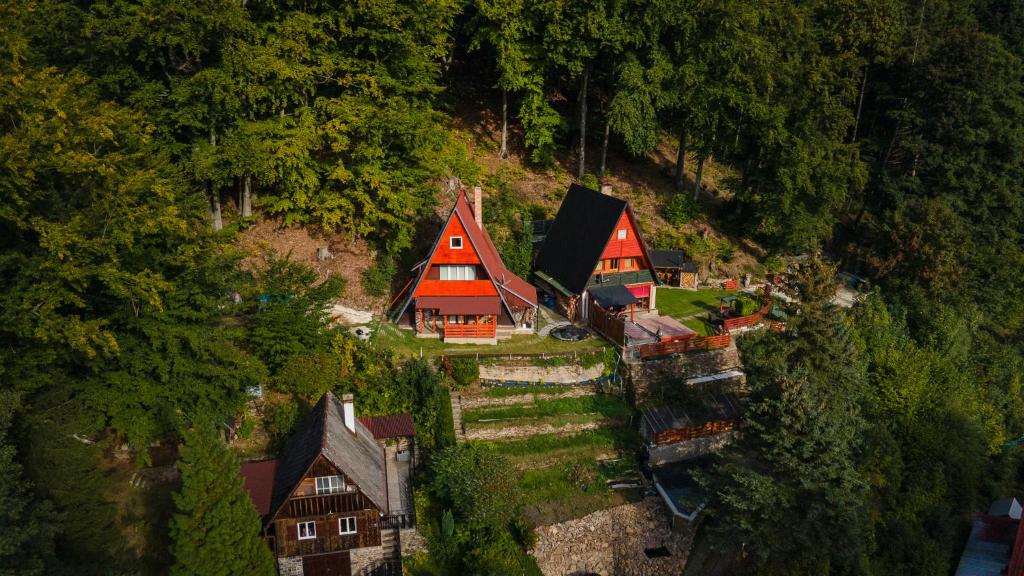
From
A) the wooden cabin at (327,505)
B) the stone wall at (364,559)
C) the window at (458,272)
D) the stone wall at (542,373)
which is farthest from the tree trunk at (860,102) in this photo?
the stone wall at (364,559)

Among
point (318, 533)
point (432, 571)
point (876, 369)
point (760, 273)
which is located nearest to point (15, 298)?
point (318, 533)

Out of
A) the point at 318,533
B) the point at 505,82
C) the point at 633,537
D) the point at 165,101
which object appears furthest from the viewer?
the point at 505,82

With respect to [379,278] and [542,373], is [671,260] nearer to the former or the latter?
[542,373]

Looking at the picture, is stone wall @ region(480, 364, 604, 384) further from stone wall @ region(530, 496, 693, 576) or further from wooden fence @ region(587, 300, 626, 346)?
stone wall @ region(530, 496, 693, 576)

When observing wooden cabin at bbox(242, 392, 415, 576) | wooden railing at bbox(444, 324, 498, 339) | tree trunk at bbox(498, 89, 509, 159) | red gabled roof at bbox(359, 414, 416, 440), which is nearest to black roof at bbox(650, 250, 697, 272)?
wooden railing at bbox(444, 324, 498, 339)

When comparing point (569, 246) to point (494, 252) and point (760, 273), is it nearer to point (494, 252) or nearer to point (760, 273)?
point (494, 252)

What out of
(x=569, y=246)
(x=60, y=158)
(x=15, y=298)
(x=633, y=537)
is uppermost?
(x=60, y=158)

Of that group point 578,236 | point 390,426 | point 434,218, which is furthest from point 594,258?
point 390,426
